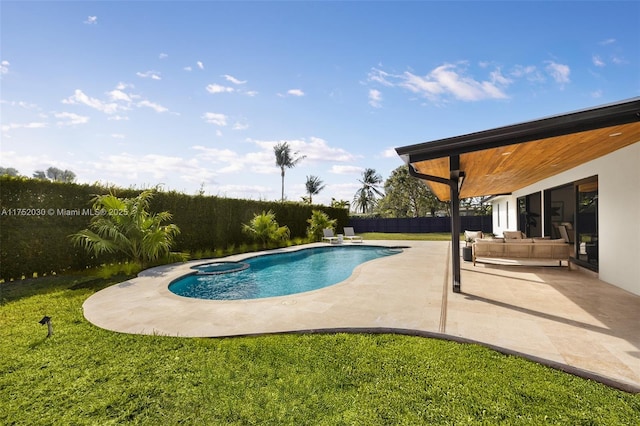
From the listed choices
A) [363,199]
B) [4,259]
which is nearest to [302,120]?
[4,259]

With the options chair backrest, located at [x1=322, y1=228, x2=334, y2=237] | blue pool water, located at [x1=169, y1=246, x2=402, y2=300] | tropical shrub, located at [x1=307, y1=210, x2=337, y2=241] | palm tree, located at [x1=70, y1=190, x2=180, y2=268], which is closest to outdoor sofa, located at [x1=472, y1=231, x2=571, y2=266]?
blue pool water, located at [x1=169, y1=246, x2=402, y2=300]

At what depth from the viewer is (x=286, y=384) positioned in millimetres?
2910

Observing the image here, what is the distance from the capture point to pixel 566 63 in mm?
9945

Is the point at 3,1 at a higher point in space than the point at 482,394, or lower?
→ higher

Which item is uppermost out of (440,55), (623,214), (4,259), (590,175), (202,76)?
(440,55)

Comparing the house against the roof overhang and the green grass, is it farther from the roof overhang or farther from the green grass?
the green grass

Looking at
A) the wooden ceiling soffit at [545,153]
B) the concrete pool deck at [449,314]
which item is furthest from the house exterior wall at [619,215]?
the concrete pool deck at [449,314]

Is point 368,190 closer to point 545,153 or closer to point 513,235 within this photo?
point 513,235

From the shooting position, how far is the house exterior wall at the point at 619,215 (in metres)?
5.78

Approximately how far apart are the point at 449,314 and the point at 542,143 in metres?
3.38

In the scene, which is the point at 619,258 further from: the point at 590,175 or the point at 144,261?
the point at 144,261

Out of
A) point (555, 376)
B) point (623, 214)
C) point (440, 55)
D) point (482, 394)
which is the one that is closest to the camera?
point (482, 394)

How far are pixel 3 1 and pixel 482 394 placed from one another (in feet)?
37.3

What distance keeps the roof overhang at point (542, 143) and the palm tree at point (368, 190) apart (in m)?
41.3
